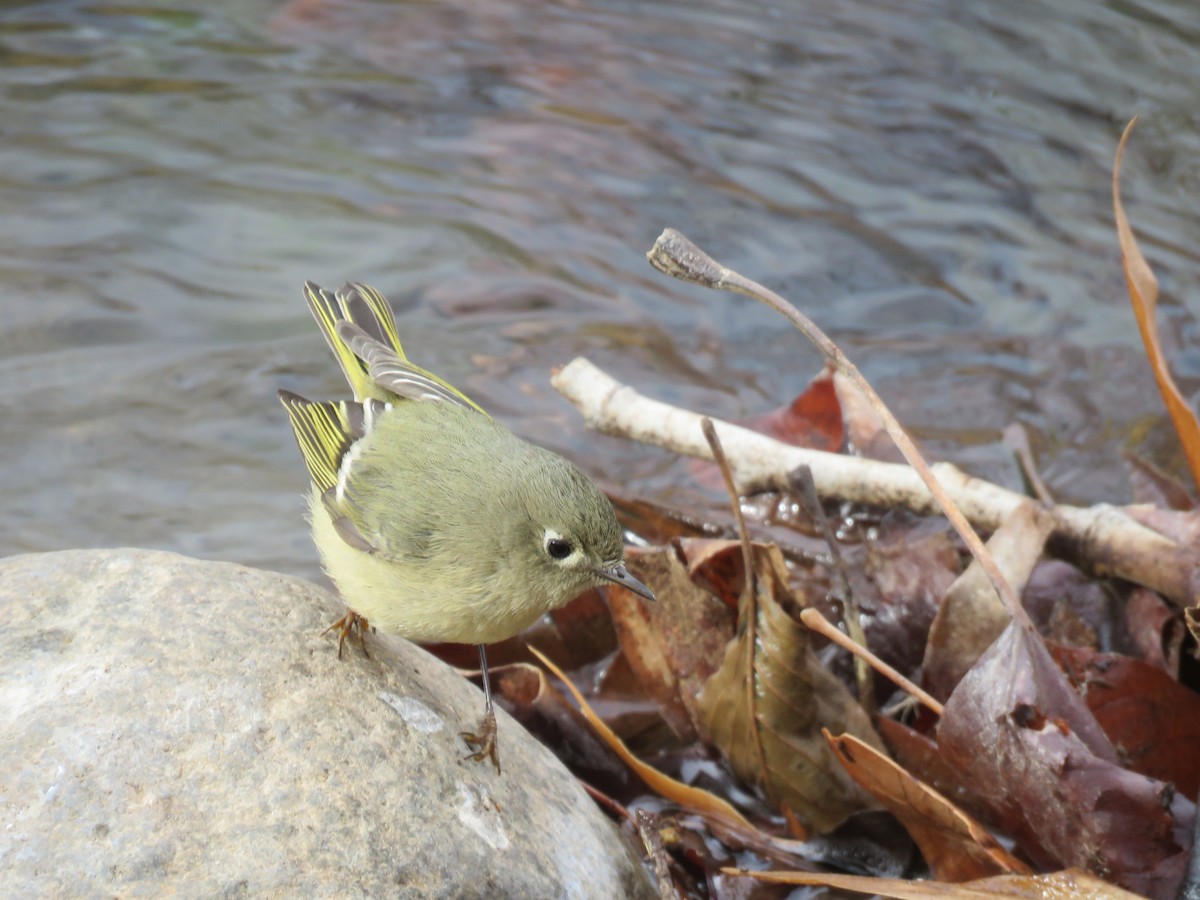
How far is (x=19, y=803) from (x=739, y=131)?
6.67 m

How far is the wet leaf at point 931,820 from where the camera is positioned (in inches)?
105

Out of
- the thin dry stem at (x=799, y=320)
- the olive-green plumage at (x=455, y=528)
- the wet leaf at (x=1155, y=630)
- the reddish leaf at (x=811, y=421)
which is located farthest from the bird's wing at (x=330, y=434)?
the wet leaf at (x=1155, y=630)

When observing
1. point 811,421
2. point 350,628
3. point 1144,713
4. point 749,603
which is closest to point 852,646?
point 749,603

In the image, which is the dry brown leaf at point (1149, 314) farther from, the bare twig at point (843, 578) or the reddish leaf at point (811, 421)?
the reddish leaf at point (811, 421)

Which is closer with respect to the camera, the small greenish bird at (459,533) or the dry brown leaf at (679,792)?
the small greenish bird at (459,533)

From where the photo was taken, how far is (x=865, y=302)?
697 centimetres

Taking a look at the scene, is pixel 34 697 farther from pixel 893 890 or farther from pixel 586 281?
pixel 586 281

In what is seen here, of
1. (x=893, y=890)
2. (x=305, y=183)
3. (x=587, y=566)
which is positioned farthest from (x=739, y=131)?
(x=893, y=890)

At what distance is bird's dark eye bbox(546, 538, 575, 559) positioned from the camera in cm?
304

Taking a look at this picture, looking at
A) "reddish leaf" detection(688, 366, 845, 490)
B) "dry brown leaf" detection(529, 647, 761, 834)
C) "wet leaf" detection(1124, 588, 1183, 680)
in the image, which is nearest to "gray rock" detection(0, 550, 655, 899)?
"dry brown leaf" detection(529, 647, 761, 834)

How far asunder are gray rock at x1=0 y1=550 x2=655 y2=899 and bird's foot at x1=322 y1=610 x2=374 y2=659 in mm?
27

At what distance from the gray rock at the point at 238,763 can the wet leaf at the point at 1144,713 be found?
1.18 m

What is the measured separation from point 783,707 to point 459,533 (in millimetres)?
889

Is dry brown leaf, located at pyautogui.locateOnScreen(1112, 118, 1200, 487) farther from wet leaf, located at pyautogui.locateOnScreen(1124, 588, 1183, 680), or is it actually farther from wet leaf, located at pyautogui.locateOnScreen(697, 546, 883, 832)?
wet leaf, located at pyautogui.locateOnScreen(697, 546, 883, 832)
